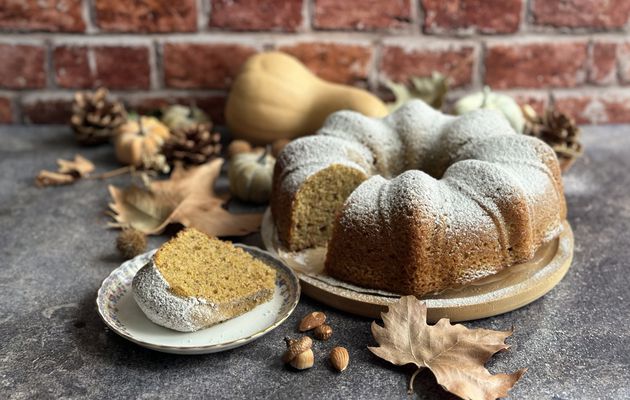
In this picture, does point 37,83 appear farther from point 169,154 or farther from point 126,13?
point 169,154

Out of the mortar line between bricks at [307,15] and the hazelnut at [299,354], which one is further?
the mortar line between bricks at [307,15]

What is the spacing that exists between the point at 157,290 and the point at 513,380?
611 millimetres

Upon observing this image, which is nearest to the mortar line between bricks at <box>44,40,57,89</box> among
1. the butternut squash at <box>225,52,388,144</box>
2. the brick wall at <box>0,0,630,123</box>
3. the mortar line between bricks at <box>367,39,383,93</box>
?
the brick wall at <box>0,0,630,123</box>

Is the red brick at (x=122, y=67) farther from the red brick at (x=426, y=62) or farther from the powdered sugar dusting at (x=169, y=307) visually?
the powdered sugar dusting at (x=169, y=307)

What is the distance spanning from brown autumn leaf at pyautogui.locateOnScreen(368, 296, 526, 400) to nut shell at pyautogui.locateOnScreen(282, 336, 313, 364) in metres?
0.11

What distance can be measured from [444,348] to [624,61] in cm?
160

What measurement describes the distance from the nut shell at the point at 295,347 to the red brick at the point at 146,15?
1329 mm

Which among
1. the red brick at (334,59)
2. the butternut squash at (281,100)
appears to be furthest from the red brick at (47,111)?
the red brick at (334,59)

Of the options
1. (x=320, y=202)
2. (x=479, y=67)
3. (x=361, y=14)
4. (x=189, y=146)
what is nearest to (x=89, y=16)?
(x=189, y=146)

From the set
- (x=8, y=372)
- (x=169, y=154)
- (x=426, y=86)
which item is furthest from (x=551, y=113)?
(x=8, y=372)

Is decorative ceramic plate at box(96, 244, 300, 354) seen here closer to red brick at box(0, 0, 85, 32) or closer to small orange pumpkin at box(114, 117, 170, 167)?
small orange pumpkin at box(114, 117, 170, 167)

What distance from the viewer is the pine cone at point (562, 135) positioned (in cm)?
202

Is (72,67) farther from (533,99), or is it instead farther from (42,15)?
(533,99)

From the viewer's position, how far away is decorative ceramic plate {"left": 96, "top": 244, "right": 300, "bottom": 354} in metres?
1.19
